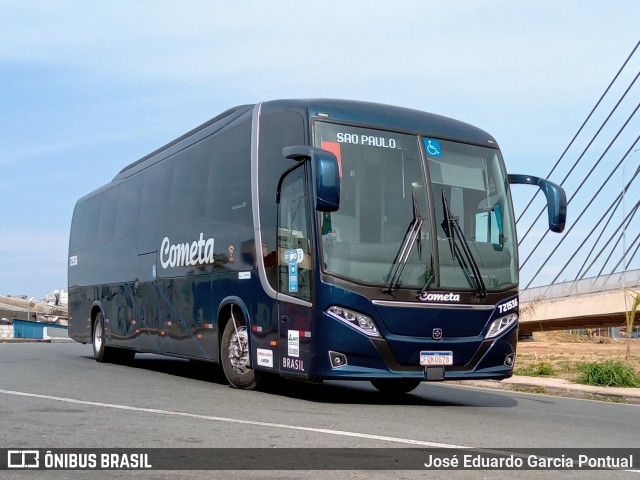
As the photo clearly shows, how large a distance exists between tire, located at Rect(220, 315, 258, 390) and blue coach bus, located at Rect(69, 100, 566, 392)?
0.02 m

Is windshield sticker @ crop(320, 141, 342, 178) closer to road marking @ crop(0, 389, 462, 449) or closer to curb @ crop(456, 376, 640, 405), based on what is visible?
road marking @ crop(0, 389, 462, 449)

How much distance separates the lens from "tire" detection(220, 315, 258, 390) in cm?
1288

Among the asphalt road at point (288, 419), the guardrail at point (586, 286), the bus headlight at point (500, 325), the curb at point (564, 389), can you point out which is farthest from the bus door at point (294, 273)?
the guardrail at point (586, 286)

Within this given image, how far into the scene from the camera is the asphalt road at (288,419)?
7.64 meters

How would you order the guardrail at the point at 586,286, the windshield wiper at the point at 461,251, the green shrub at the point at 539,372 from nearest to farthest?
the windshield wiper at the point at 461,251
the green shrub at the point at 539,372
the guardrail at the point at 586,286

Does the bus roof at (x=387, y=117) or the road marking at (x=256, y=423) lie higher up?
the bus roof at (x=387, y=117)

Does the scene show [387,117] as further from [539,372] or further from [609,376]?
[539,372]

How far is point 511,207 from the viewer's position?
40.6 feet

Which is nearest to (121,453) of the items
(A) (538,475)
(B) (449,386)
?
(A) (538,475)

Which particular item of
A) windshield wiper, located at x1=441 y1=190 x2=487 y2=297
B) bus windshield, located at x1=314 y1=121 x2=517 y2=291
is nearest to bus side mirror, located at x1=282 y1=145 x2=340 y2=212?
bus windshield, located at x1=314 y1=121 x2=517 y2=291

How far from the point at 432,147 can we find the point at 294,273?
2420 mm

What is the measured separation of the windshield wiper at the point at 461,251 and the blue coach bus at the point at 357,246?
0.02 m

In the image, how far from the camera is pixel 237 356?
1312 centimetres

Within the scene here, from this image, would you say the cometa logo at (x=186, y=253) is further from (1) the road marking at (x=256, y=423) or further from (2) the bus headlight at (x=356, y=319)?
(2) the bus headlight at (x=356, y=319)
